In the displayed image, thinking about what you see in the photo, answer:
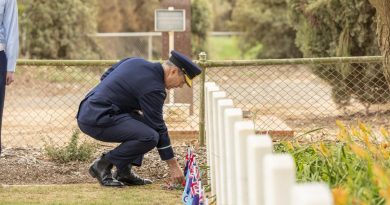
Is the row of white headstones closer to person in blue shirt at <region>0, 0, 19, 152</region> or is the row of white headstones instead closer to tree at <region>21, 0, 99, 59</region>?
person in blue shirt at <region>0, 0, 19, 152</region>

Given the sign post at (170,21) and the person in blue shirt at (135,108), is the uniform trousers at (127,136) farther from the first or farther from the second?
the sign post at (170,21)

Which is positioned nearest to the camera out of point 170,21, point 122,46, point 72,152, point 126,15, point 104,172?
point 104,172

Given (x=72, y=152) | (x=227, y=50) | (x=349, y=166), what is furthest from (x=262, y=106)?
(x=227, y=50)

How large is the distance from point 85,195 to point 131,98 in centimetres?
83

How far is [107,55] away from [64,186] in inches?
644

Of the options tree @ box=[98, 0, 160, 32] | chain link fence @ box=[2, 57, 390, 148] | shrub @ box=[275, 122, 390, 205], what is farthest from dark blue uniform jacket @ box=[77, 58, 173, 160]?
tree @ box=[98, 0, 160, 32]

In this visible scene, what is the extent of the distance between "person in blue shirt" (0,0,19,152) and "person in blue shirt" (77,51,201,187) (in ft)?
2.55

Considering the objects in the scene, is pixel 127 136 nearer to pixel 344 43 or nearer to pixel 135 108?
pixel 135 108

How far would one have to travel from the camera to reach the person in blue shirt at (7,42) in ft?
23.3

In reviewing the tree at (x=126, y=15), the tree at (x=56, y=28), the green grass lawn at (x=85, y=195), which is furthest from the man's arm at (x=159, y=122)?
the tree at (x=126, y=15)

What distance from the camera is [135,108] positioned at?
22.3ft

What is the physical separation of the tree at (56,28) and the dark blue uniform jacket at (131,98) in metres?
14.9

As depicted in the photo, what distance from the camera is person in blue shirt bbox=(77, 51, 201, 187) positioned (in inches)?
255

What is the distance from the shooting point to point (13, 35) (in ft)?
23.4
